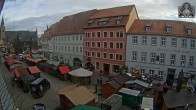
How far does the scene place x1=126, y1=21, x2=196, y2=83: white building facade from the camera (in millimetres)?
33781

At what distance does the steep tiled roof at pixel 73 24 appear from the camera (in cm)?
5031

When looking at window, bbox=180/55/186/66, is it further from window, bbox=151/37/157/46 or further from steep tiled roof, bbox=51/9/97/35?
steep tiled roof, bbox=51/9/97/35

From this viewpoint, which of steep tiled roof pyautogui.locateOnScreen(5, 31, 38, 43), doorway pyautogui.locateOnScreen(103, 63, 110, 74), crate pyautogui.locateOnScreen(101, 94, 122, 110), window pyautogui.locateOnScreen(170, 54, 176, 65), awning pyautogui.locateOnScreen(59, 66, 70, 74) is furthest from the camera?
steep tiled roof pyautogui.locateOnScreen(5, 31, 38, 43)

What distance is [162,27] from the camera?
3634cm

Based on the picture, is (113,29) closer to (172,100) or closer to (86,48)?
(86,48)

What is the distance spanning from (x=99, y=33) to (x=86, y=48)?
568cm

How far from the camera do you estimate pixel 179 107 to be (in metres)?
16.9

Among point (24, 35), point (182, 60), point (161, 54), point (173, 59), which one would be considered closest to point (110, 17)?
point (161, 54)

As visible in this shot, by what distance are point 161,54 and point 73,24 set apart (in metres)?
27.1

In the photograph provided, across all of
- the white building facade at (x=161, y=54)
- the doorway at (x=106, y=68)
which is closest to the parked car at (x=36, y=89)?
the white building facade at (x=161, y=54)

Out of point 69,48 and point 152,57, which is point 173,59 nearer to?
point 152,57

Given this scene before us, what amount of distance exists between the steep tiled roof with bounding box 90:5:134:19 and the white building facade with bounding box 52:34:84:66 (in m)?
6.25

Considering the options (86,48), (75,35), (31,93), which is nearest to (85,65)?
(86,48)

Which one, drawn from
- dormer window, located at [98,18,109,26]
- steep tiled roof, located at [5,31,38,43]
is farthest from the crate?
steep tiled roof, located at [5,31,38,43]
